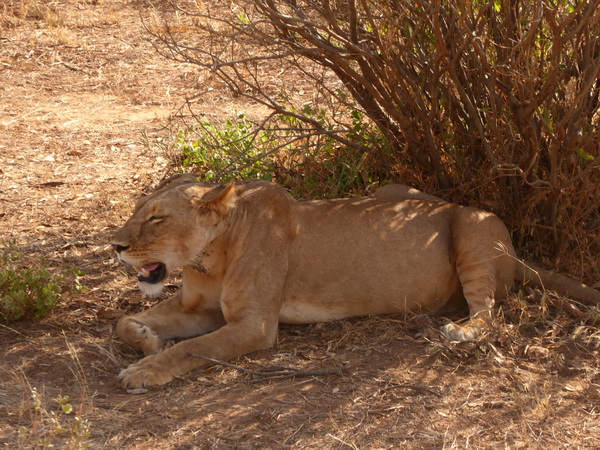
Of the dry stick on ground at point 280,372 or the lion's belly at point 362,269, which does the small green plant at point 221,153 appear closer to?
the lion's belly at point 362,269

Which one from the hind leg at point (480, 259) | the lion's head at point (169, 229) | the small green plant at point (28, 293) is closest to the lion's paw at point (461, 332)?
the hind leg at point (480, 259)

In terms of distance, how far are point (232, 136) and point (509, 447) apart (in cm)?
373

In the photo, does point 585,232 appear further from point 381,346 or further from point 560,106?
point 381,346

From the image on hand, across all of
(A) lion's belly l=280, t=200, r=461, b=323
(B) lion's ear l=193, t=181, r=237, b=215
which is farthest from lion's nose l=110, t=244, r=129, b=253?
(A) lion's belly l=280, t=200, r=461, b=323

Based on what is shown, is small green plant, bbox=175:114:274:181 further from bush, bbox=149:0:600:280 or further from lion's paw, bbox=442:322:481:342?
lion's paw, bbox=442:322:481:342

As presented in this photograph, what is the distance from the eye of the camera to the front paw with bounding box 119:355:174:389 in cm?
403

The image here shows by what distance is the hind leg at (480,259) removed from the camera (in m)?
4.72

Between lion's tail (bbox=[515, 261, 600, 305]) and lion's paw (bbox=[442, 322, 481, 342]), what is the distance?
0.52m

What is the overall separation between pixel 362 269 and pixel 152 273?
1085mm

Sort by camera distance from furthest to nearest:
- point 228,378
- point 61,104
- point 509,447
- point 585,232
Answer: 1. point 61,104
2. point 585,232
3. point 228,378
4. point 509,447

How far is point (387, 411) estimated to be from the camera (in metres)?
3.83

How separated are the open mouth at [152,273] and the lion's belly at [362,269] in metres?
0.64

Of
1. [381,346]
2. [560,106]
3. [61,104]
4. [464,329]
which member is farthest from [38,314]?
[61,104]

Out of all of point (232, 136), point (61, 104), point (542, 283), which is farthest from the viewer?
point (61, 104)
